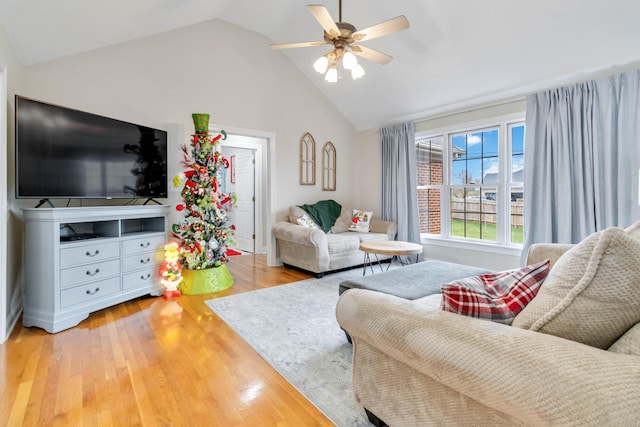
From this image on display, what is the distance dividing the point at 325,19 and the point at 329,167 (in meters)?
3.12

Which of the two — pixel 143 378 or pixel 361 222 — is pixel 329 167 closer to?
Result: pixel 361 222

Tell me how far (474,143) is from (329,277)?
2649 millimetres

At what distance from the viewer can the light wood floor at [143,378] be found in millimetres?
1481

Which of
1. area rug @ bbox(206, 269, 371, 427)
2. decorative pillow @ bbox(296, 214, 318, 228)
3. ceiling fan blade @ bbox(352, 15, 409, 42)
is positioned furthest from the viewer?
decorative pillow @ bbox(296, 214, 318, 228)

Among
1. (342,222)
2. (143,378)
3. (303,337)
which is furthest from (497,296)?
(342,222)

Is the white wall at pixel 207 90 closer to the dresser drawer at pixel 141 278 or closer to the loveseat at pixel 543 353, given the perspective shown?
the dresser drawer at pixel 141 278

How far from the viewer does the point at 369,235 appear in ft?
15.1

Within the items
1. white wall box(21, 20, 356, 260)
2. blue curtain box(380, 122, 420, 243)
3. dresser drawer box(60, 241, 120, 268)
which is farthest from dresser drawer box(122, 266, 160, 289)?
blue curtain box(380, 122, 420, 243)

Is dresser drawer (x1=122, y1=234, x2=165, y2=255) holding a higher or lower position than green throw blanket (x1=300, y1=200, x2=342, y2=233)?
lower

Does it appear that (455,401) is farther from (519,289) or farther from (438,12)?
(438,12)

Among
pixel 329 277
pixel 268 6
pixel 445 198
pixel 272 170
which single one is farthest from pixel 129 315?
pixel 445 198

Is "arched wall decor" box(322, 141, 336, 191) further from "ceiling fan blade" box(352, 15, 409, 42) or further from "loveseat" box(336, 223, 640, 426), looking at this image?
"loveseat" box(336, 223, 640, 426)

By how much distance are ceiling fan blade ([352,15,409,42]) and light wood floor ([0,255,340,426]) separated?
249cm

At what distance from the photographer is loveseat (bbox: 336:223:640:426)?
70 cm
